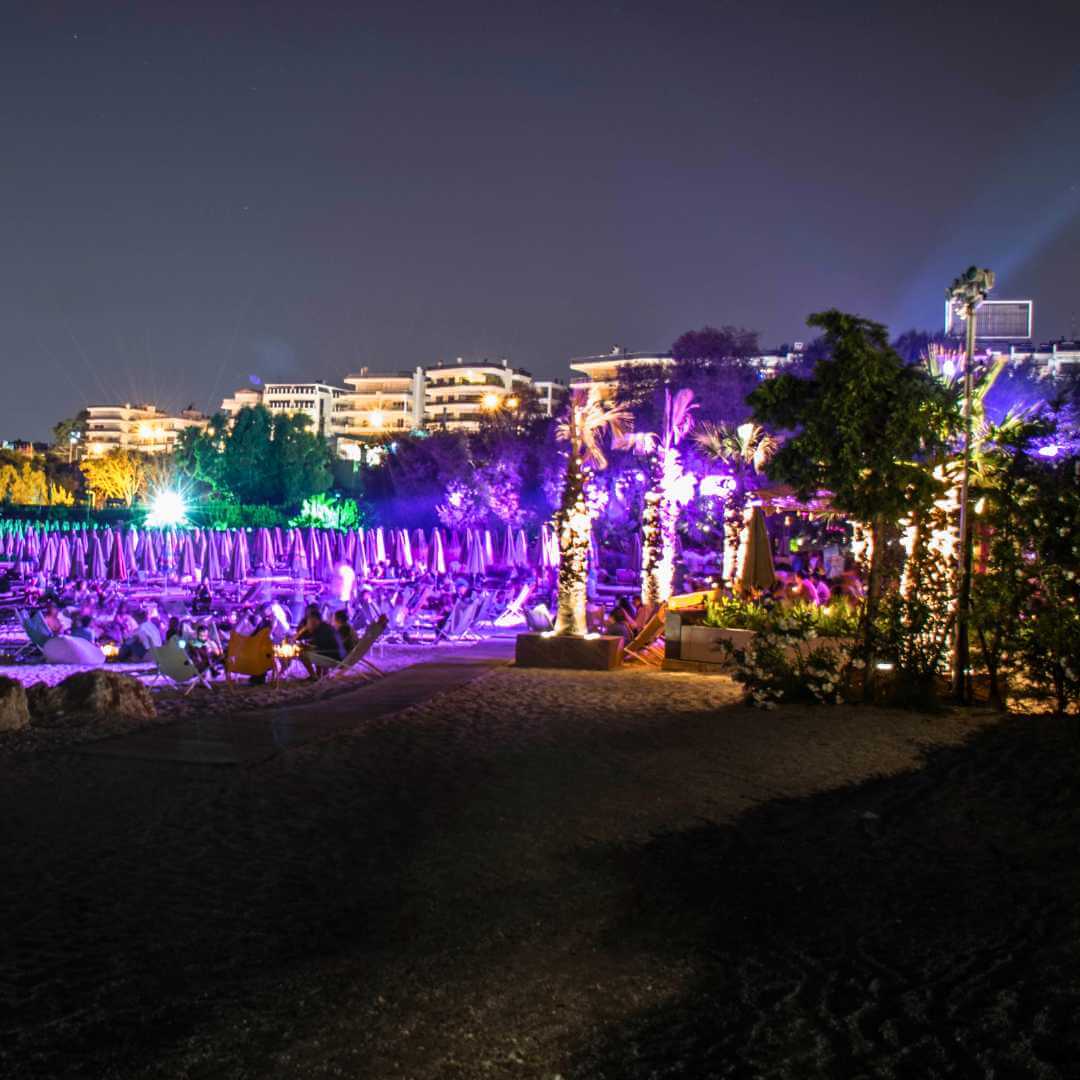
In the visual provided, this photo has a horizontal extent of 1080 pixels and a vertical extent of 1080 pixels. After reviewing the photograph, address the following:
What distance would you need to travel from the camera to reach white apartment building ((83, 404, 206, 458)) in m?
173

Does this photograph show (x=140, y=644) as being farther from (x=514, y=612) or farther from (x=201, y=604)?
(x=514, y=612)

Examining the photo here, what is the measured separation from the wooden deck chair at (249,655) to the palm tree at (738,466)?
411 inches

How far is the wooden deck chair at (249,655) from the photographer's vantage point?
12.8 m

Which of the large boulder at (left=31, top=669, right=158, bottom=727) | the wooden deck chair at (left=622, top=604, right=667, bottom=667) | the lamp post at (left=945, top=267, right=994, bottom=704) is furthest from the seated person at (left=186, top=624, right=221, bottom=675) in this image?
the lamp post at (left=945, top=267, right=994, bottom=704)

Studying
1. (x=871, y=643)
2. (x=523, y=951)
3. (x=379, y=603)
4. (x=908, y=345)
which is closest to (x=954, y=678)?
(x=871, y=643)

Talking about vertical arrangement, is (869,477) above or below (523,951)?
above

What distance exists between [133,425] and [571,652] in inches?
6973

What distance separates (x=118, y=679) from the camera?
1031 cm

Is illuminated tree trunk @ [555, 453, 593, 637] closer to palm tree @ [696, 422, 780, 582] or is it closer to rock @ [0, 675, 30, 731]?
palm tree @ [696, 422, 780, 582]

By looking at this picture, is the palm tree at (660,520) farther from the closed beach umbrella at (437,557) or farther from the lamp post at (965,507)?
the closed beach umbrella at (437,557)

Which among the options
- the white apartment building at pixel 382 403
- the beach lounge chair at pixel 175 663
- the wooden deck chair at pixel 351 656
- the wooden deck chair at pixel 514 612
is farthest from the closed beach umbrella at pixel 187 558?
the white apartment building at pixel 382 403

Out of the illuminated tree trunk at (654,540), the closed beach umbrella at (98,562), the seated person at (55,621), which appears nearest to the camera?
the seated person at (55,621)

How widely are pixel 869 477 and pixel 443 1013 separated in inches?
334

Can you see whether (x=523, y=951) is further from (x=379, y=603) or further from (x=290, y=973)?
(x=379, y=603)
